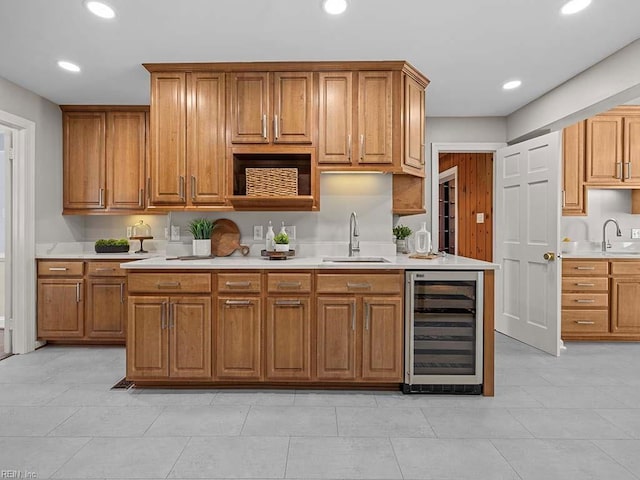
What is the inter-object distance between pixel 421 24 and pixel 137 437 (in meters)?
3.06

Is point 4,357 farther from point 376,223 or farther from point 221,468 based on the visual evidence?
point 376,223

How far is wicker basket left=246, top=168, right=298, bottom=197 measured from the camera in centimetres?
320

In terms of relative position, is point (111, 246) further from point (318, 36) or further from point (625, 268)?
point (625, 268)

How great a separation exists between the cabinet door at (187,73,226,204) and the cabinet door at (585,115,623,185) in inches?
151

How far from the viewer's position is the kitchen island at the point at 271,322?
2.82m

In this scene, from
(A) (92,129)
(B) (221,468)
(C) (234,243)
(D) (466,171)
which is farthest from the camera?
(D) (466,171)

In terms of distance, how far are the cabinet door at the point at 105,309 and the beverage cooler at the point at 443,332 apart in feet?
9.38

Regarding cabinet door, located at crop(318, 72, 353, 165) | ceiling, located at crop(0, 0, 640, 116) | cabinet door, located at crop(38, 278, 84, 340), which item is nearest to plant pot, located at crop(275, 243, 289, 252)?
cabinet door, located at crop(318, 72, 353, 165)

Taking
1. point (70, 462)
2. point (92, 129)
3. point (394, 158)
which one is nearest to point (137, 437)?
point (70, 462)

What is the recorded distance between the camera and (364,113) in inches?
126

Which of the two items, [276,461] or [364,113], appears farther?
[364,113]

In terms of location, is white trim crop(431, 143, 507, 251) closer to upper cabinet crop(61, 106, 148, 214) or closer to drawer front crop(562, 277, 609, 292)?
drawer front crop(562, 277, 609, 292)

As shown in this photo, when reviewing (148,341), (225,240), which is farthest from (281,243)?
(148,341)

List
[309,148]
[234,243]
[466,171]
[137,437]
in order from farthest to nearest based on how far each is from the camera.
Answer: [466,171], [234,243], [309,148], [137,437]
